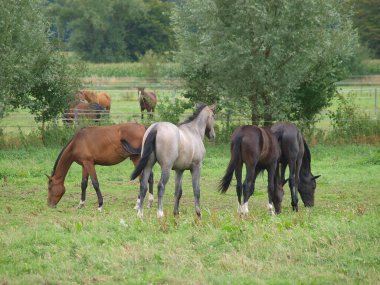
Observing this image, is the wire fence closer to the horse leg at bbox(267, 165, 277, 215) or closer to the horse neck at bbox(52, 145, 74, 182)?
the horse neck at bbox(52, 145, 74, 182)

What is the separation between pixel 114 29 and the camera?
80.0 meters

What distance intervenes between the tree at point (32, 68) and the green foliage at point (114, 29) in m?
51.8

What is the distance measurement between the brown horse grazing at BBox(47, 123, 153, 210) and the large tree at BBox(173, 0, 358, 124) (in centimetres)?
873

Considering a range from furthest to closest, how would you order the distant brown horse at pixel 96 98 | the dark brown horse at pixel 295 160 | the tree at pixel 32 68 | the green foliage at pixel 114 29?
the green foliage at pixel 114 29, the distant brown horse at pixel 96 98, the tree at pixel 32 68, the dark brown horse at pixel 295 160

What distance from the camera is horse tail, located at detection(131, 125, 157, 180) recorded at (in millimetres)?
13102

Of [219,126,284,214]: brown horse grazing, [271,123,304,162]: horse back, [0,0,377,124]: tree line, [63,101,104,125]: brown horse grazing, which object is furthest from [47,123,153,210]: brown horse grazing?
[63,101,104,125]: brown horse grazing

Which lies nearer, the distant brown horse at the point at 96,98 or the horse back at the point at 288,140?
the horse back at the point at 288,140

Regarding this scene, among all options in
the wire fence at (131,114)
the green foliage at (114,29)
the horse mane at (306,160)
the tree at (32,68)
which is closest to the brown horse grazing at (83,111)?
the wire fence at (131,114)

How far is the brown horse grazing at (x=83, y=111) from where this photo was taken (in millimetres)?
26233

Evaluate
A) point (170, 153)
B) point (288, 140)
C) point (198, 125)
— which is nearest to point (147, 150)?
point (170, 153)

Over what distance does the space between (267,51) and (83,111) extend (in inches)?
285

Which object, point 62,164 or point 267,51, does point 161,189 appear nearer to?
point 62,164

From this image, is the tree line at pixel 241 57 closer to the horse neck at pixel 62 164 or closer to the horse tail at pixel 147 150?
the horse neck at pixel 62 164

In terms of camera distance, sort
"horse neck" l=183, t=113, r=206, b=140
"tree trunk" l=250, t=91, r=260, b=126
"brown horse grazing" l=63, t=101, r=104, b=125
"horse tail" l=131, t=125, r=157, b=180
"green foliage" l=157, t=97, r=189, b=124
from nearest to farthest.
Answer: "horse tail" l=131, t=125, r=157, b=180 → "horse neck" l=183, t=113, r=206, b=140 → "tree trunk" l=250, t=91, r=260, b=126 → "green foliage" l=157, t=97, r=189, b=124 → "brown horse grazing" l=63, t=101, r=104, b=125
